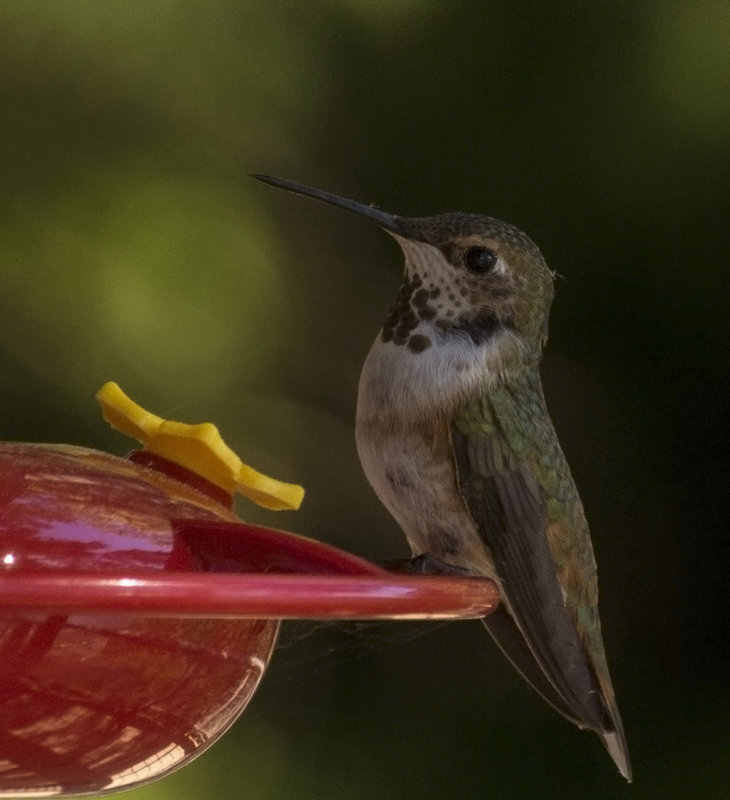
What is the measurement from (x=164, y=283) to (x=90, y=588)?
7.48ft

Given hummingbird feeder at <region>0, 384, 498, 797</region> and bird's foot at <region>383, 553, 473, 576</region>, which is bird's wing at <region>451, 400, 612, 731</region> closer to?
bird's foot at <region>383, 553, 473, 576</region>

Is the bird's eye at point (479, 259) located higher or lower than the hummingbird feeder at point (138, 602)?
higher

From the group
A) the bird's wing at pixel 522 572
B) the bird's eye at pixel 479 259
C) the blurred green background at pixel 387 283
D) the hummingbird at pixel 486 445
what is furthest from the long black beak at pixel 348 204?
the blurred green background at pixel 387 283

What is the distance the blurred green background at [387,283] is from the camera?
362 centimetres

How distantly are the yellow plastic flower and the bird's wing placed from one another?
2.05 feet

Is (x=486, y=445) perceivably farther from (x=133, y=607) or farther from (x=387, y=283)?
(x=387, y=283)

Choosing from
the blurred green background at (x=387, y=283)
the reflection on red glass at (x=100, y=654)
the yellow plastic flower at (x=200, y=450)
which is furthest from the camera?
the blurred green background at (x=387, y=283)

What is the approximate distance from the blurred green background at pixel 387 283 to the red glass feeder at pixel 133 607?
62.3 inches

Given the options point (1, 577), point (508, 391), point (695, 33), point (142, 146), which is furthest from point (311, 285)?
point (1, 577)

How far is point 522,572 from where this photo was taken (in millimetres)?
2594

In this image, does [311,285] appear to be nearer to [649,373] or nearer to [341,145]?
[341,145]

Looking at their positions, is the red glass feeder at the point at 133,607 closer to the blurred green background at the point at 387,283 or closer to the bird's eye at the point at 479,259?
the bird's eye at the point at 479,259

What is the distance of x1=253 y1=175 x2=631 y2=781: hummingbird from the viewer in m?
2.53

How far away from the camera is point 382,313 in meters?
4.68
